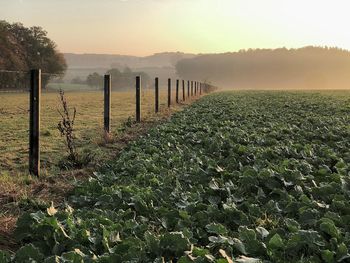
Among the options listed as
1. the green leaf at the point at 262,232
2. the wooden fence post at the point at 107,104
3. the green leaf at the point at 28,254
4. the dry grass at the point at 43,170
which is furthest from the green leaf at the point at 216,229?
the wooden fence post at the point at 107,104

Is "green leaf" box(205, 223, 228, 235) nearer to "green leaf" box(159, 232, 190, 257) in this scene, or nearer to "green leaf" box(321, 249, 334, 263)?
"green leaf" box(159, 232, 190, 257)

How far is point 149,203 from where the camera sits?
17.6ft

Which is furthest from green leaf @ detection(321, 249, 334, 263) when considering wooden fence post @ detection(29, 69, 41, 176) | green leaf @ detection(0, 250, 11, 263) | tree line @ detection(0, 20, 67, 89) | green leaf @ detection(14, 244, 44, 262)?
tree line @ detection(0, 20, 67, 89)

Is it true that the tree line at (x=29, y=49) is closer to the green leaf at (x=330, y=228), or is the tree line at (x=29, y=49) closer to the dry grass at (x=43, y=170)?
the dry grass at (x=43, y=170)

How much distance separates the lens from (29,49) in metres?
92.0

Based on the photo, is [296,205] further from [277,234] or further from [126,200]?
[126,200]

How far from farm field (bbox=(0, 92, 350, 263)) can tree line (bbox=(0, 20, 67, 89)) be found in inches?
3100

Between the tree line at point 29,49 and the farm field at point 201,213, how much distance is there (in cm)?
7874

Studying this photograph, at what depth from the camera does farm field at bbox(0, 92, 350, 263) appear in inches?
156

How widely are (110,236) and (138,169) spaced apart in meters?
3.15

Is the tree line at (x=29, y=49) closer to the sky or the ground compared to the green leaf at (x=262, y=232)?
closer to the sky

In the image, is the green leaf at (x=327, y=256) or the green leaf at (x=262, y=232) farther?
the green leaf at (x=262, y=232)

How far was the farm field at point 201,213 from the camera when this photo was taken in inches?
156

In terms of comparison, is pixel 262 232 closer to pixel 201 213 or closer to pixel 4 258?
pixel 201 213
